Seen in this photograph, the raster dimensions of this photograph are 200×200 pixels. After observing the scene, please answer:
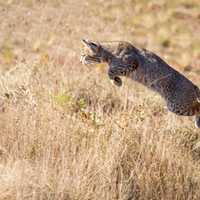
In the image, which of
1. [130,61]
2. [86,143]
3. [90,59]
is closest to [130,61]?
[130,61]

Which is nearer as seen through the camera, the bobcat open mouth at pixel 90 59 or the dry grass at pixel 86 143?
the dry grass at pixel 86 143

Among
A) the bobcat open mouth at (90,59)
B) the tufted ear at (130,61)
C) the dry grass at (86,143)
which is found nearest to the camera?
the dry grass at (86,143)

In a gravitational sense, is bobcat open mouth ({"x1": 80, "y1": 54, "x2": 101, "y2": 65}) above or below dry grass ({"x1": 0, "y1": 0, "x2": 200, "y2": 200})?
above

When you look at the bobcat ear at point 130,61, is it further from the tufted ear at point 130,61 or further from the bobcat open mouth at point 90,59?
the bobcat open mouth at point 90,59

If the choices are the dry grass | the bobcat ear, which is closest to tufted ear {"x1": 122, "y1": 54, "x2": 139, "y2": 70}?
the bobcat ear

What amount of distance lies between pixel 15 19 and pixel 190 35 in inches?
254

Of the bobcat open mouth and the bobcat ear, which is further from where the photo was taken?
the bobcat open mouth

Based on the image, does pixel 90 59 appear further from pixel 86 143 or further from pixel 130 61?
pixel 86 143

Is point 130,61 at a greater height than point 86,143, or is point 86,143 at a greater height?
point 130,61

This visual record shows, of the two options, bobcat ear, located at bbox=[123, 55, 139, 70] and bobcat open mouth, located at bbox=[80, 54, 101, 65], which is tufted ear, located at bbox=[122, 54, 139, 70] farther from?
bobcat open mouth, located at bbox=[80, 54, 101, 65]

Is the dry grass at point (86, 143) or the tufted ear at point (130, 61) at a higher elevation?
the tufted ear at point (130, 61)

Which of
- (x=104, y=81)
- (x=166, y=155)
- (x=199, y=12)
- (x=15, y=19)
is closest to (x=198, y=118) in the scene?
(x=104, y=81)

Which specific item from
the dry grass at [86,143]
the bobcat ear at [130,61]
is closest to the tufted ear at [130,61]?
the bobcat ear at [130,61]

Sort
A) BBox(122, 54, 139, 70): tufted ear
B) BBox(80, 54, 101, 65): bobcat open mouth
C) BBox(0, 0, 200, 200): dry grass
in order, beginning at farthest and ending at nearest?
BBox(80, 54, 101, 65): bobcat open mouth < BBox(122, 54, 139, 70): tufted ear < BBox(0, 0, 200, 200): dry grass
